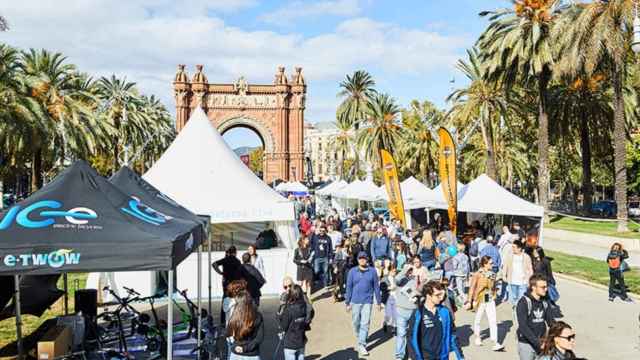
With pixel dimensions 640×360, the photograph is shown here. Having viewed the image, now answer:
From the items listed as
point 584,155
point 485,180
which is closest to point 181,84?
point 584,155

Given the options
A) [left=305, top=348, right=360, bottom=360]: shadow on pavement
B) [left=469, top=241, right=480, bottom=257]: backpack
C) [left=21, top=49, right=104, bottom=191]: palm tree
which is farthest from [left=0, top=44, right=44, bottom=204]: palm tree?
[left=305, top=348, right=360, bottom=360]: shadow on pavement

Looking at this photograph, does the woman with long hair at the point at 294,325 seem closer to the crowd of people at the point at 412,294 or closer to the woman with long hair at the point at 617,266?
the crowd of people at the point at 412,294

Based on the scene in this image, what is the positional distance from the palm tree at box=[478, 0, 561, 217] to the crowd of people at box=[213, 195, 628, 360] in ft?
54.7

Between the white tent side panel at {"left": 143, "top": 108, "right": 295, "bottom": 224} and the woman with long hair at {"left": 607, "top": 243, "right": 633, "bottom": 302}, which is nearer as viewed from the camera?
the woman with long hair at {"left": 607, "top": 243, "right": 633, "bottom": 302}

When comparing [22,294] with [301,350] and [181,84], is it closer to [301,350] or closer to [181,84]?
[301,350]

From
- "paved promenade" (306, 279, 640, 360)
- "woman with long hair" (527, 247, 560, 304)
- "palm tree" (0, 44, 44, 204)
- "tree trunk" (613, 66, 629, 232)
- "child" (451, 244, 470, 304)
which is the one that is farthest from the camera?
"tree trunk" (613, 66, 629, 232)

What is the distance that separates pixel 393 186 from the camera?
79.8 feet

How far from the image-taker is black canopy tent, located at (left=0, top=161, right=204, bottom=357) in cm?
615

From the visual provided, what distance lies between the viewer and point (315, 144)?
192 meters

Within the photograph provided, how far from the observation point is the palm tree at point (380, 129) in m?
53.2

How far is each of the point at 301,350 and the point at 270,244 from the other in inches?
371

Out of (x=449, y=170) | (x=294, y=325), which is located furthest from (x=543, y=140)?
(x=294, y=325)

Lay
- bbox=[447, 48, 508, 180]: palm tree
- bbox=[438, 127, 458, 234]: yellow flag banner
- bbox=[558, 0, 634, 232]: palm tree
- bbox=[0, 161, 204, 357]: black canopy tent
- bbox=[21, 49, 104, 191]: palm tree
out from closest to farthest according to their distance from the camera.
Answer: bbox=[0, 161, 204, 357]: black canopy tent
bbox=[438, 127, 458, 234]: yellow flag banner
bbox=[558, 0, 634, 232]: palm tree
bbox=[21, 49, 104, 191]: palm tree
bbox=[447, 48, 508, 180]: palm tree

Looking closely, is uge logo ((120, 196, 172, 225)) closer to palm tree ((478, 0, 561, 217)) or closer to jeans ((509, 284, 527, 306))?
jeans ((509, 284, 527, 306))
